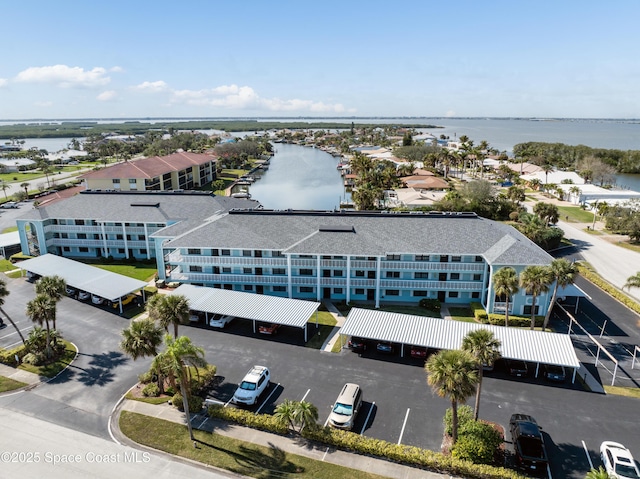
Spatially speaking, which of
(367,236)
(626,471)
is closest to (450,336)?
(626,471)

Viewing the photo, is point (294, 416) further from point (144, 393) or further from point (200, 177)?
point (200, 177)

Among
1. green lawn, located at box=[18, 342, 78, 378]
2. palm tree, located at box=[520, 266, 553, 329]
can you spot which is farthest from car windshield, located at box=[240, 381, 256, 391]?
palm tree, located at box=[520, 266, 553, 329]

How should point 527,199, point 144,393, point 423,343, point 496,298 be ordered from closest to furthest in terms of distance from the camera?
point 144,393 → point 423,343 → point 496,298 → point 527,199

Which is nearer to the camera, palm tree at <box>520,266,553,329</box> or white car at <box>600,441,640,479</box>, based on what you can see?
white car at <box>600,441,640,479</box>

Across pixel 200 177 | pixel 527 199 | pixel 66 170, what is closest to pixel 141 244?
pixel 200 177

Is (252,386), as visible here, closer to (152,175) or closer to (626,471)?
(626,471)

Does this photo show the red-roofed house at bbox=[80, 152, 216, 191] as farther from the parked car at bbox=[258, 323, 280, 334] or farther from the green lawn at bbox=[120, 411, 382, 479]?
the green lawn at bbox=[120, 411, 382, 479]

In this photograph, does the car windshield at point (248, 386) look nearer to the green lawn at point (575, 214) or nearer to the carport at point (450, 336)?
the carport at point (450, 336)

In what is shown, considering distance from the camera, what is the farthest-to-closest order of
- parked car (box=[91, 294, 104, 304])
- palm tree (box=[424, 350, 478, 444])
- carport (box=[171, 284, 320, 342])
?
1. parked car (box=[91, 294, 104, 304])
2. carport (box=[171, 284, 320, 342])
3. palm tree (box=[424, 350, 478, 444])
